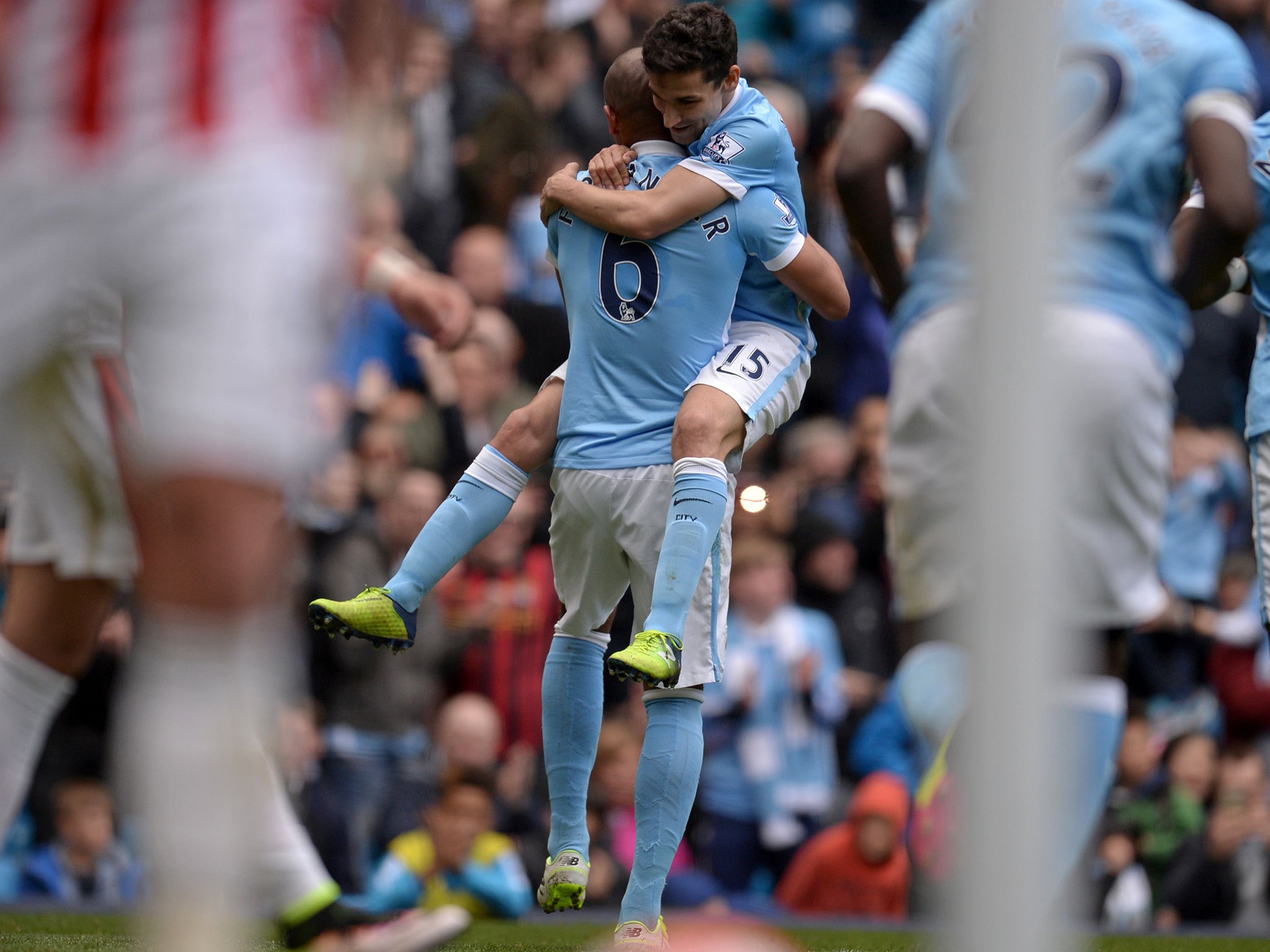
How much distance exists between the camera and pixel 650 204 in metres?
4.15

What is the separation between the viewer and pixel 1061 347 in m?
1.19

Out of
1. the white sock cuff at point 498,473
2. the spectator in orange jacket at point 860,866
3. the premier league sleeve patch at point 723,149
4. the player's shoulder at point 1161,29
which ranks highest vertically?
the player's shoulder at point 1161,29

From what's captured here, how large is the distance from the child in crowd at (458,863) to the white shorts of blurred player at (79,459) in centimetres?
313

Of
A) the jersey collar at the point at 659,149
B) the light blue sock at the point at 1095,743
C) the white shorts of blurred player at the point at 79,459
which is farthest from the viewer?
the jersey collar at the point at 659,149

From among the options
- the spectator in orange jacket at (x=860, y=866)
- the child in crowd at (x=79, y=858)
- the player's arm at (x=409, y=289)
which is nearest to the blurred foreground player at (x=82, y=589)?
the player's arm at (x=409, y=289)

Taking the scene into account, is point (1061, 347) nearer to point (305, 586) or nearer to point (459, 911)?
point (459, 911)

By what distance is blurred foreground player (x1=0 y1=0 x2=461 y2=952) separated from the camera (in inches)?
89.0

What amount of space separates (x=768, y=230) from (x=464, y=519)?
3.55 ft

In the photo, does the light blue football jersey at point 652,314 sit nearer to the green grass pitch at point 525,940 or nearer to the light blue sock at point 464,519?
the light blue sock at point 464,519

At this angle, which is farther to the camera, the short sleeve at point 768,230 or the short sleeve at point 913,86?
the short sleeve at point 768,230

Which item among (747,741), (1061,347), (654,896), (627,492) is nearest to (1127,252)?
(627,492)

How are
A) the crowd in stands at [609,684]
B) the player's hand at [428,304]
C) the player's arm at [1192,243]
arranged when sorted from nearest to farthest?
1. the player's hand at [428,304]
2. the player's arm at [1192,243]
3. the crowd in stands at [609,684]

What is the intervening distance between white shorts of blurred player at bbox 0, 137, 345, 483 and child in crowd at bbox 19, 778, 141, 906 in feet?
13.9

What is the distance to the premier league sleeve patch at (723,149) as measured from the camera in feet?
13.9
